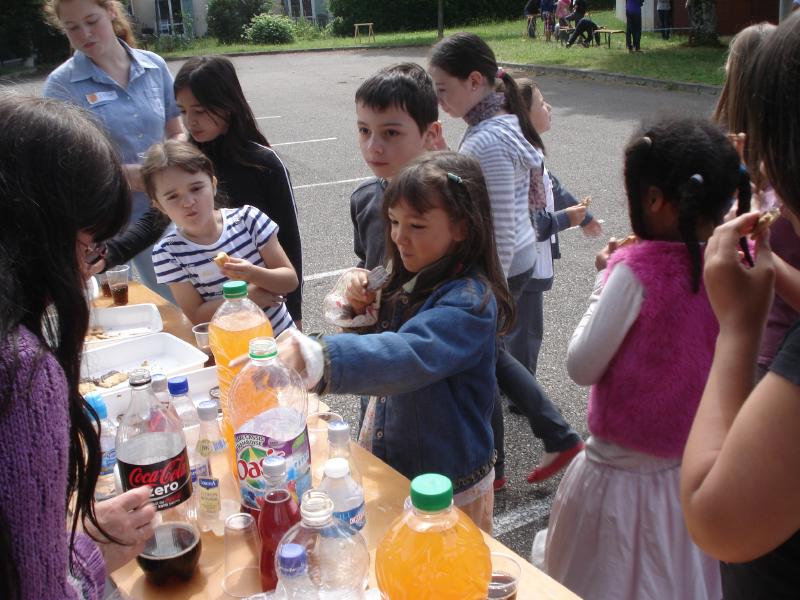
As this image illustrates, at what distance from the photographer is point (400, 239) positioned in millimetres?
2064

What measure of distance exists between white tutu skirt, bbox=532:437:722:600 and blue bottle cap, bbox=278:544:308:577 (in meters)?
1.25

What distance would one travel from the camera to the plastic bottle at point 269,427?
1480mm

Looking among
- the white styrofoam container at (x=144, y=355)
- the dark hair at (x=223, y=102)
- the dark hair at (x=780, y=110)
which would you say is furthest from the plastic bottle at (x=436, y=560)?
the dark hair at (x=223, y=102)

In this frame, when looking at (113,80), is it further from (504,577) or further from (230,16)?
(230,16)

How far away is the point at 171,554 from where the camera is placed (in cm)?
148

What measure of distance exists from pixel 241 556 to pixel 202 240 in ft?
5.31

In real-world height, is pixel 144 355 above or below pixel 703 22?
below

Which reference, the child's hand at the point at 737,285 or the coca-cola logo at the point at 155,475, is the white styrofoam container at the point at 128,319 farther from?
the child's hand at the point at 737,285

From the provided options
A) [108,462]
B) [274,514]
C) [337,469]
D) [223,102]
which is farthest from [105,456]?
[223,102]

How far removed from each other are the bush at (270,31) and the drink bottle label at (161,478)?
104 feet

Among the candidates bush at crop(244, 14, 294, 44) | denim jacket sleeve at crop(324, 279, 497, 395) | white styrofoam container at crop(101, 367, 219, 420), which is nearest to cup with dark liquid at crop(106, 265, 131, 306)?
white styrofoam container at crop(101, 367, 219, 420)

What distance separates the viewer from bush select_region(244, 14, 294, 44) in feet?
101

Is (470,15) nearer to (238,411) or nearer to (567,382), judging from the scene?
(567,382)

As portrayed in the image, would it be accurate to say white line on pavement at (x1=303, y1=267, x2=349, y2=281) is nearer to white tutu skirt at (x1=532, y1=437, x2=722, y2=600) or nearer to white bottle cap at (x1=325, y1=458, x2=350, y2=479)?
white tutu skirt at (x1=532, y1=437, x2=722, y2=600)
